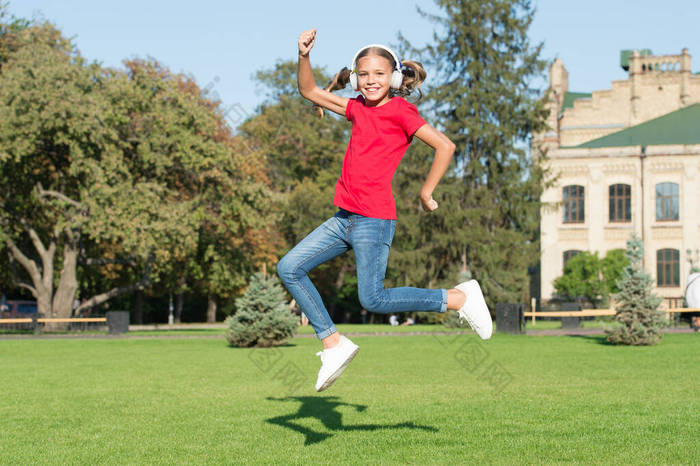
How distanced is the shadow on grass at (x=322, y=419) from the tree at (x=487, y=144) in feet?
114

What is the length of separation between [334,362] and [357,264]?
30.0 inches

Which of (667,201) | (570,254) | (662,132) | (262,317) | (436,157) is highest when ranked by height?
(662,132)

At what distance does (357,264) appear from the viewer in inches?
232

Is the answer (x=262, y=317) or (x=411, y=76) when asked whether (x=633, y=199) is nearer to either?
(x=262, y=317)

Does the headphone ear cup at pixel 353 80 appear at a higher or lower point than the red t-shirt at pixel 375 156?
higher

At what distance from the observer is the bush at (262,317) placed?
22.2 meters

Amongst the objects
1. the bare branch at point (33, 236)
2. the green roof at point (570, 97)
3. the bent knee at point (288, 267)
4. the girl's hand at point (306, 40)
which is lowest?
the bent knee at point (288, 267)

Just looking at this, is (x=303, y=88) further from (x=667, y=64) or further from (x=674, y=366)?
(x=667, y=64)

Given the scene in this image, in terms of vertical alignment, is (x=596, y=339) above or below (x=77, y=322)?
above

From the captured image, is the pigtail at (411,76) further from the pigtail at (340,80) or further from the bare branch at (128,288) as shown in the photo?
the bare branch at (128,288)

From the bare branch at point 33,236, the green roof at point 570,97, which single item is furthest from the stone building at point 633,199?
the bare branch at point 33,236

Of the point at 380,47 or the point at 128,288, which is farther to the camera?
the point at 128,288

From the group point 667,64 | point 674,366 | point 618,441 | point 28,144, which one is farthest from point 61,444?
point 667,64

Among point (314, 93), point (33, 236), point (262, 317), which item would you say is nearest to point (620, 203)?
point (33, 236)
